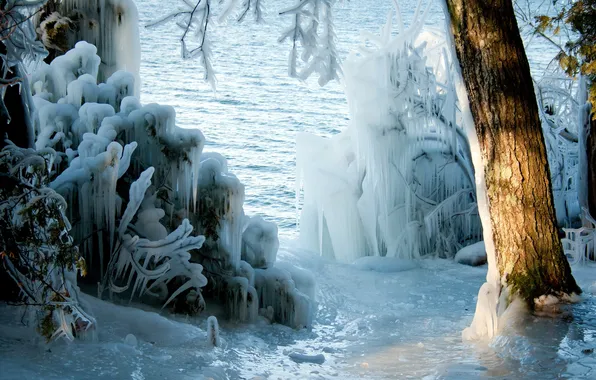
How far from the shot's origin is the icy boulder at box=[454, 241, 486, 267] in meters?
12.3

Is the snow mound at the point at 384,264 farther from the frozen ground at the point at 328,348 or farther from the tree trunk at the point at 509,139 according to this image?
the tree trunk at the point at 509,139

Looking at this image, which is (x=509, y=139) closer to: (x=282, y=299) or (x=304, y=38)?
(x=282, y=299)

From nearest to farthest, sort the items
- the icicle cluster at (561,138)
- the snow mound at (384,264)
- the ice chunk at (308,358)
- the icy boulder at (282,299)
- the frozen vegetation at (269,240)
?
the frozen vegetation at (269,240)
the ice chunk at (308,358)
the icy boulder at (282,299)
the snow mound at (384,264)
the icicle cluster at (561,138)

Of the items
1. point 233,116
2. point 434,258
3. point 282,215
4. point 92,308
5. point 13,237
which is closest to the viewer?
point 13,237

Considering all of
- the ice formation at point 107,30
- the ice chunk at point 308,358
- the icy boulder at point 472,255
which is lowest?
the ice chunk at point 308,358

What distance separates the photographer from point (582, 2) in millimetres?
10008

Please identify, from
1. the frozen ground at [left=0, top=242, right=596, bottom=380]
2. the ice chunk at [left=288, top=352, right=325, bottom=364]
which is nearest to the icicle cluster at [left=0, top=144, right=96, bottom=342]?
the frozen ground at [left=0, top=242, right=596, bottom=380]

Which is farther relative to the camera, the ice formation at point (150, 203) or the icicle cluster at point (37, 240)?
the ice formation at point (150, 203)

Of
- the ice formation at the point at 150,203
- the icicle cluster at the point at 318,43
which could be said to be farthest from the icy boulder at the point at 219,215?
the icicle cluster at the point at 318,43

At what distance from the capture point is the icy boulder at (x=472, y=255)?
12.3 metres

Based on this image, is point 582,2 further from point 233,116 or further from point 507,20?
point 233,116

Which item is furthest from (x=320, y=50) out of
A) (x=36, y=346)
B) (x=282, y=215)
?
(x=282, y=215)

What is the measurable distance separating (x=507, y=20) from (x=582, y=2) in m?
3.06

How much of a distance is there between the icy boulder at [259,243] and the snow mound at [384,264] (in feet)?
10.2
